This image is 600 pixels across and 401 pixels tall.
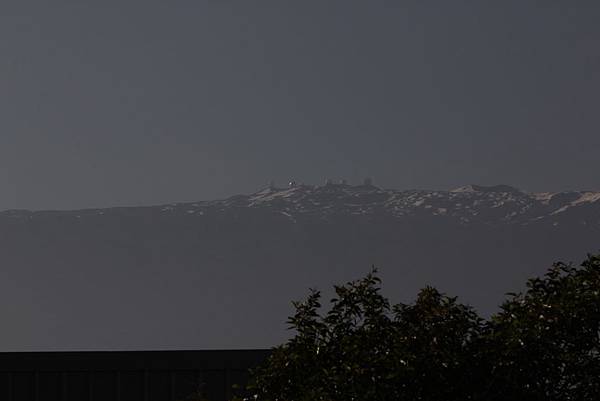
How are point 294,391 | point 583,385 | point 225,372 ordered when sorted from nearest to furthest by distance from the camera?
point 583,385 → point 294,391 → point 225,372

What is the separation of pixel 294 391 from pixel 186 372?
1215 centimetres

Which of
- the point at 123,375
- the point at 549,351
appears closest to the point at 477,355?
the point at 549,351

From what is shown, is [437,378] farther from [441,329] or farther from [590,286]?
[590,286]

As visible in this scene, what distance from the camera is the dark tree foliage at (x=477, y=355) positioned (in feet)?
38.1

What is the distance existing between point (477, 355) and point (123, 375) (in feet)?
45.6

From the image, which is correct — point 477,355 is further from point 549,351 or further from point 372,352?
point 372,352

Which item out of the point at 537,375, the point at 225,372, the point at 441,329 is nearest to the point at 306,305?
the point at 441,329

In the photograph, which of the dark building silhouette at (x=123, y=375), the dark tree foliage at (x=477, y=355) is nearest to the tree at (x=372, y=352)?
the dark tree foliage at (x=477, y=355)

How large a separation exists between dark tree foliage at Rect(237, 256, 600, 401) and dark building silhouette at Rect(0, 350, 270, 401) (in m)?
11.9

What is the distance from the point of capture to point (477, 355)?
1181cm

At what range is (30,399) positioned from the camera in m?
24.5

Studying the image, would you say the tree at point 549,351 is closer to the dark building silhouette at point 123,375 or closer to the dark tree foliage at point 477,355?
the dark tree foliage at point 477,355

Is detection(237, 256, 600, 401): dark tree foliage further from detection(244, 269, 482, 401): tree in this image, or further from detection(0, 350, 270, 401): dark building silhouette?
detection(0, 350, 270, 401): dark building silhouette

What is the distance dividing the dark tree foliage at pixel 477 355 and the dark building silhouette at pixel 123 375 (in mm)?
11895
